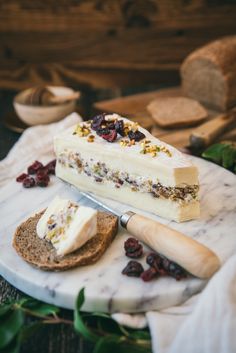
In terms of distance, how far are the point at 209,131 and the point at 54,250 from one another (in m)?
1.24

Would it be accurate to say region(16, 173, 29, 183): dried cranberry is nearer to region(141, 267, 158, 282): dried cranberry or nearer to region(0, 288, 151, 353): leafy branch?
region(0, 288, 151, 353): leafy branch

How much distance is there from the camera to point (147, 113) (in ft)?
10.8

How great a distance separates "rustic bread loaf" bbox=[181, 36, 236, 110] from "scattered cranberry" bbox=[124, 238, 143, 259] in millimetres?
1585

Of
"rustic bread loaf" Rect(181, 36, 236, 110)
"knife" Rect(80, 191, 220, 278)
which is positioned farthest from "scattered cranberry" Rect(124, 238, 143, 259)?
"rustic bread loaf" Rect(181, 36, 236, 110)

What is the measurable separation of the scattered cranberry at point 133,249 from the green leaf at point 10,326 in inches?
16.5

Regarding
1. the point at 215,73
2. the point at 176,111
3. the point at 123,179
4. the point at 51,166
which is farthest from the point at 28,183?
the point at 215,73

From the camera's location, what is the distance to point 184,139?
114 inches

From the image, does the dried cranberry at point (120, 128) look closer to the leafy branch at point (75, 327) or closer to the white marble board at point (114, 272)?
the white marble board at point (114, 272)

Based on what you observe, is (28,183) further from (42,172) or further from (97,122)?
(97,122)

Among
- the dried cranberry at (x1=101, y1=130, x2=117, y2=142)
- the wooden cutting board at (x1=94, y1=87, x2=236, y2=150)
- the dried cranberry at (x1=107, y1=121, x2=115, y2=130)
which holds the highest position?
the dried cranberry at (x1=107, y1=121, x2=115, y2=130)

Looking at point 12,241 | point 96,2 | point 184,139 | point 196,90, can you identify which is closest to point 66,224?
point 12,241

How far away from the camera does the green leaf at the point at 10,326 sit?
1609 millimetres

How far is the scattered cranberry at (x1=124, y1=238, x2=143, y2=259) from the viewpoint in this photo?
1.86m

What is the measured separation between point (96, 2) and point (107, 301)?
260cm
